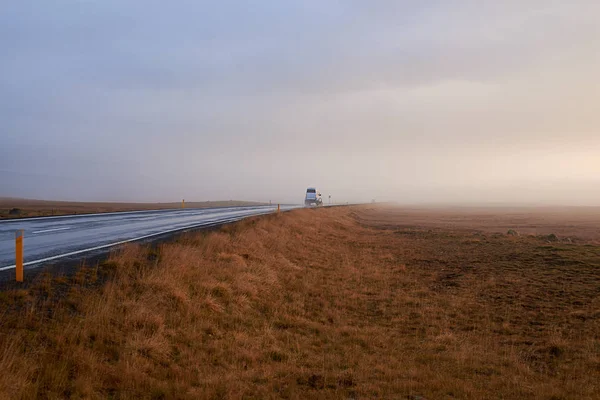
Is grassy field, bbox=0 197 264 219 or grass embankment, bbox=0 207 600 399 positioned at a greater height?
grassy field, bbox=0 197 264 219

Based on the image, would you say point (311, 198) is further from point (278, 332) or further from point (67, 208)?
point (278, 332)

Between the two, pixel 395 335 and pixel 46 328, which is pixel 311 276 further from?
pixel 46 328

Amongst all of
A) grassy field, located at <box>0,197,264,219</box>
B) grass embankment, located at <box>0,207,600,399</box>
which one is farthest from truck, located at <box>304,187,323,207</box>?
grass embankment, located at <box>0,207,600,399</box>

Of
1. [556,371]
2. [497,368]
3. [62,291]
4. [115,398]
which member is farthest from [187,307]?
[556,371]

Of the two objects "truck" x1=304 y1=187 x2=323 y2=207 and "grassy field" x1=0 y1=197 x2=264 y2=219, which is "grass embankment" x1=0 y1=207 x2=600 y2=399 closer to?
"grassy field" x1=0 y1=197 x2=264 y2=219

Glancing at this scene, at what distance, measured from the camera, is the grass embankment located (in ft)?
20.7

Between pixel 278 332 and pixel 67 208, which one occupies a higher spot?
pixel 67 208

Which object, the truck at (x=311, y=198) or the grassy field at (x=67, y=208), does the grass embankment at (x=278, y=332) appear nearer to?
the grassy field at (x=67, y=208)

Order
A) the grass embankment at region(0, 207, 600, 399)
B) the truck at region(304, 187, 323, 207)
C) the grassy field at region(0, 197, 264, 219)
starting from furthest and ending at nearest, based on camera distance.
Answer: the truck at region(304, 187, 323, 207)
the grassy field at region(0, 197, 264, 219)
the grass embankment at region(0, 207, 600, 399)

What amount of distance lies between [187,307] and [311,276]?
8.33 metres

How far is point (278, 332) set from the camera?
996 centimetres

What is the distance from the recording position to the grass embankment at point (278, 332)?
20.7 feet

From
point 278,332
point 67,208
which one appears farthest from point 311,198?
A: point 278,332

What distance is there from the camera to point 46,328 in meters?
6.63
